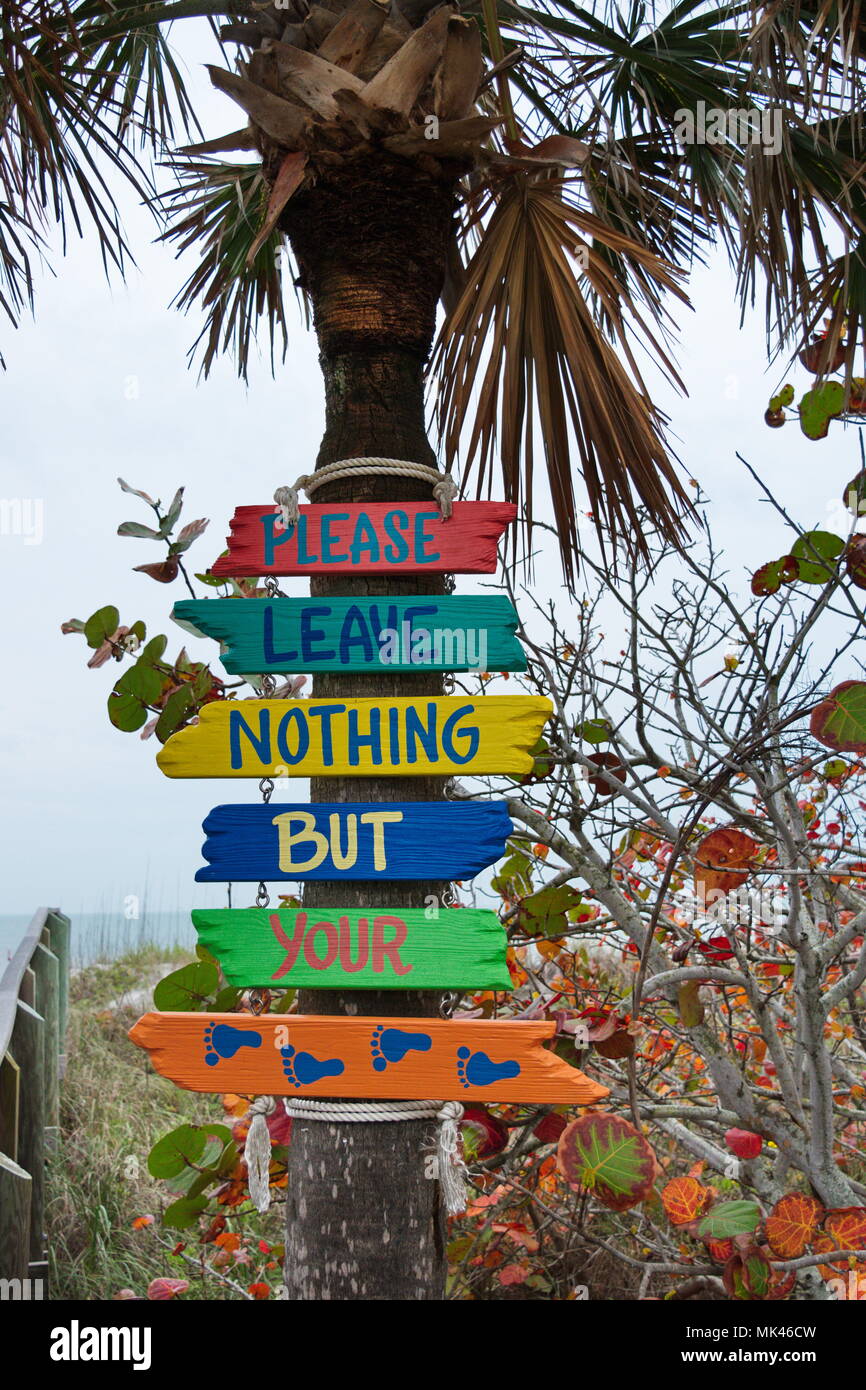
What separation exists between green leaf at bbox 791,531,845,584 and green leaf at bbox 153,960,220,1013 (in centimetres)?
189

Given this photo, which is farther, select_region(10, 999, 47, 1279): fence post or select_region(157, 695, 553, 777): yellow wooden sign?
select_region(10, 999, 47, 1279): fence post

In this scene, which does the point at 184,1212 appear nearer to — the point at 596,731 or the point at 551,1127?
the point at 551,1127

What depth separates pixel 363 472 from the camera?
8.52 ft

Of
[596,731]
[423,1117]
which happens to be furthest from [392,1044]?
[596,731]

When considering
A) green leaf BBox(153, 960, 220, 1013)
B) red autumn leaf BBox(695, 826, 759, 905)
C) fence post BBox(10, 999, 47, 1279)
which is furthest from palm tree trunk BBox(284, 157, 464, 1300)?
fence post BBox(10, 999, 47, 1279)

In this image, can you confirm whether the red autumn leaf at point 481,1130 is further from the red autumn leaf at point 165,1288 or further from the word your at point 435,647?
the word your at point 435,647

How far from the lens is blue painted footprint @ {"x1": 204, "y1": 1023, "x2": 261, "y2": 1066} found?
244cm

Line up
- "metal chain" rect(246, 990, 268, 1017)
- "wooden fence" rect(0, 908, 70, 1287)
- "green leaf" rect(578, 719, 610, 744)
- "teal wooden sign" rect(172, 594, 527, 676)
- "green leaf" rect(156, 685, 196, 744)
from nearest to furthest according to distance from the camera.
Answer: "teal wooden sign" rect(172, 594, 527, 676) → "metal chain" rect(246, 990, 268, 1017) → "green leaf" rect(156, 685, 196, 744) → "wooden fence" rect(0, 908, 70, 1287) → "green leaf" rect(578, 719, 610, 744)

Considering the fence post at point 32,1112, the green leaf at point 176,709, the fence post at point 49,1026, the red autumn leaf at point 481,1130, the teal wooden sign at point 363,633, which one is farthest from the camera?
the fence post at point 49,1026

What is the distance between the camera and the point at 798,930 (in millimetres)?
2998

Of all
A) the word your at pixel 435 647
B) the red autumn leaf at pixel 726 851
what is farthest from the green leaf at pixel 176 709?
the red autumn leaf at pixel 726 851

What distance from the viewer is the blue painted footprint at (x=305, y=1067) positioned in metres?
2.40
